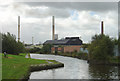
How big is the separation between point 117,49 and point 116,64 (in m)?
7.61

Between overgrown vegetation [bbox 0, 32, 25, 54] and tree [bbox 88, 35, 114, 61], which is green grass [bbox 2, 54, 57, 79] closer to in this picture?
overgrown vegetation [bbox 0, 32, 25, 54]

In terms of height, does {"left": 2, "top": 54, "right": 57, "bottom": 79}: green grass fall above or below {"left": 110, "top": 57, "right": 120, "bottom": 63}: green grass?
above

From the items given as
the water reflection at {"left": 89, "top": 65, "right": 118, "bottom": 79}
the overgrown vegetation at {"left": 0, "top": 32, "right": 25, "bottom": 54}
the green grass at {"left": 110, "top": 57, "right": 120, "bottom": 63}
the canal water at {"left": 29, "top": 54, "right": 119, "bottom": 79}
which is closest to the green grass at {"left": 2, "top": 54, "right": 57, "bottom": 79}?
the canal water at {"left": 29, "top": 54, "right": 119, "bottom": 79}

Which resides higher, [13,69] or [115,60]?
[13,69]

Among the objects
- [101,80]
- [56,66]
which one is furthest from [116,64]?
[101,80]

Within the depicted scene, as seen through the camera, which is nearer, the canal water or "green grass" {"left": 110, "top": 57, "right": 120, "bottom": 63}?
the canal water

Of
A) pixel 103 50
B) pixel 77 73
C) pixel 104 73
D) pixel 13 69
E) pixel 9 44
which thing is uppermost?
pixel 9 44

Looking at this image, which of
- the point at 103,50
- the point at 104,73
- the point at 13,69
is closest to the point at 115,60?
the point at 103,50

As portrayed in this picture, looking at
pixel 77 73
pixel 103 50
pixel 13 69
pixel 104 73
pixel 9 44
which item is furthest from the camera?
pixel 9 44

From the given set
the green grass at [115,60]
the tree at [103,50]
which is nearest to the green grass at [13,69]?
the tree at [103,50]

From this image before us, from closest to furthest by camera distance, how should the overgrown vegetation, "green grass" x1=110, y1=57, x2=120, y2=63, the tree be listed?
"green grass" x1=110, y1=57, x2=120, y2=63, the tree, the overgrown vegetation

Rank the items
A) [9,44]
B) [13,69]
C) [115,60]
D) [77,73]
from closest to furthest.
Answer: [13,69] → [77,73] → [115,60] → [9,44]

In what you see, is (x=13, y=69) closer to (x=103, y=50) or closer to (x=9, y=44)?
(x=103, y=50)

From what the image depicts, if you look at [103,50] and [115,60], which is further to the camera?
[103,50]
